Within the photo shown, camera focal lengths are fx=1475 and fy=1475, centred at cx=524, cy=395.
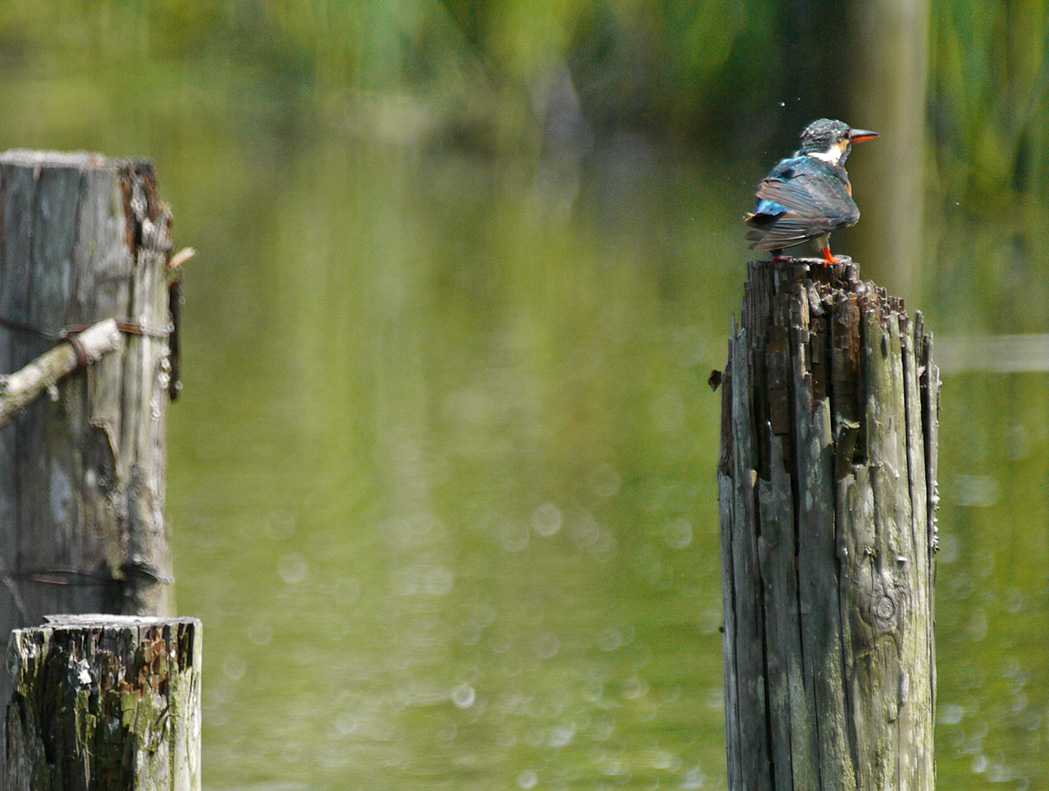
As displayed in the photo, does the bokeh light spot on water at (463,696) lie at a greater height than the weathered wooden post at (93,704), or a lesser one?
lesser

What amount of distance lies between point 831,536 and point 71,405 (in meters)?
1.66

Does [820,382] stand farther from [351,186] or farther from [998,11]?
[351,186]

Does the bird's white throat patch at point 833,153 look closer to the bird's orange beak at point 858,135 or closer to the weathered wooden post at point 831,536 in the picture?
the bird's orange beak at point 858,135

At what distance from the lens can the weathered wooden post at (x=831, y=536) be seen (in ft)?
6.98

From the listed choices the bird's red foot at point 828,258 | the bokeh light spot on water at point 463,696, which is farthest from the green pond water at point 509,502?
the bird's red foot at point 828,258

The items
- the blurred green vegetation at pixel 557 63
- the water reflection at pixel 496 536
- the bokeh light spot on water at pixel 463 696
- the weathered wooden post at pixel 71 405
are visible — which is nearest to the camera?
the weathered wooden post at pixel 71 405

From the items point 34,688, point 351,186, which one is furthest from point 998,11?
point 351,186

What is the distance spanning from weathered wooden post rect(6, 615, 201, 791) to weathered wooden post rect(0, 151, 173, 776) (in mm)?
927

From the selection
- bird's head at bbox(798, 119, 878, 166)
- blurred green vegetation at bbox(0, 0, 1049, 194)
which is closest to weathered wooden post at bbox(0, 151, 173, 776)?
bird's head at bbox(798, 119, 878, 166)

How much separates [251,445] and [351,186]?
12154mm

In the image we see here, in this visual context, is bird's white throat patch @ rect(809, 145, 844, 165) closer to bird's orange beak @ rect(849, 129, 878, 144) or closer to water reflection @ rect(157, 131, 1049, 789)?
bird's orange beak @ rect(849, 129, 878, 144)

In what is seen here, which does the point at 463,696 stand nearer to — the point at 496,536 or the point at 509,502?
the point at 496,536

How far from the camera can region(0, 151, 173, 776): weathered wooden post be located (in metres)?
3.03

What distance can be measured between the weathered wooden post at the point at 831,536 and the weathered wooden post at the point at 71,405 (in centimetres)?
146
